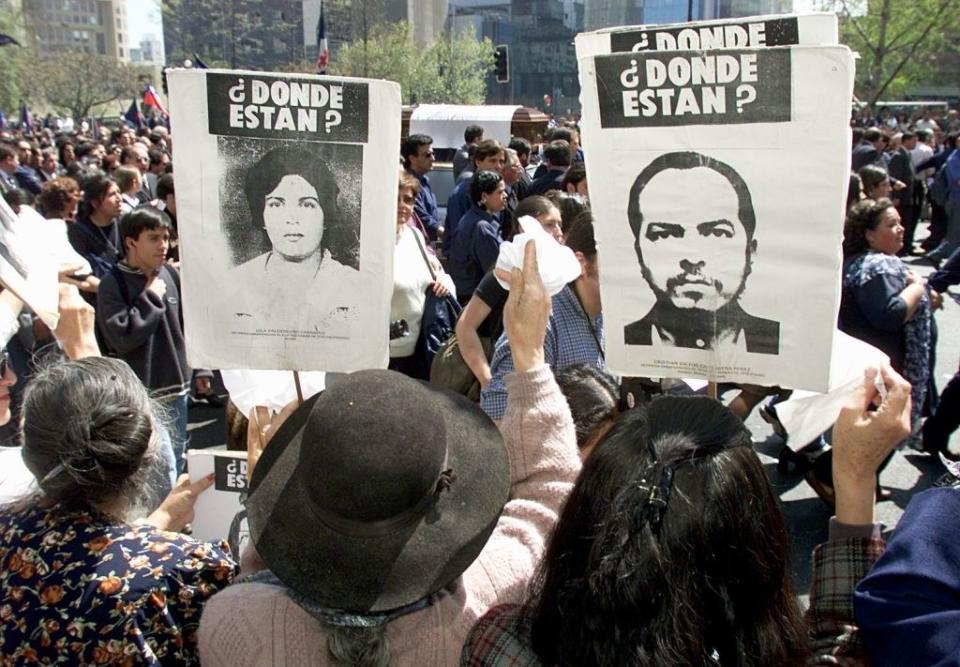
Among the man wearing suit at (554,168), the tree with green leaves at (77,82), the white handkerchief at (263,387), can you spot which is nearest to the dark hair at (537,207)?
the white handkerchief at (263,387)

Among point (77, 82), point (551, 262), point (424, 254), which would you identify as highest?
point (77, 82)

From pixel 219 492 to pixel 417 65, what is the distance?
49599 millimetres

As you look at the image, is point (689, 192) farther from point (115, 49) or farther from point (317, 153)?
point (115, 49)

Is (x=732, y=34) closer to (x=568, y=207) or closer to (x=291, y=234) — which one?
(x=291, y=234)

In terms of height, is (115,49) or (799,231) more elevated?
(115,49)

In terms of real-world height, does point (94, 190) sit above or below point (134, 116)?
below

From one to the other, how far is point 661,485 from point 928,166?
14.1 m

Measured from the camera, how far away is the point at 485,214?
6.18 m

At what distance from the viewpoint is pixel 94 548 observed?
5.47ft

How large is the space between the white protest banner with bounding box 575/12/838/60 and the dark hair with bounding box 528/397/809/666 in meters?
0.98

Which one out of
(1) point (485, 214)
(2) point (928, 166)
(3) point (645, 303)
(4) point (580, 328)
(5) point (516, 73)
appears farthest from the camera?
(5) point (516, 73)

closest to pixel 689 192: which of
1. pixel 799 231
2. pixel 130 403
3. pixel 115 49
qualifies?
pixel 799 231

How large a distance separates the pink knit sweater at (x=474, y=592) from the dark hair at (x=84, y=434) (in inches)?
15.8

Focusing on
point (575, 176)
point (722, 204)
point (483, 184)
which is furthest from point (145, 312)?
point (575, 176)
